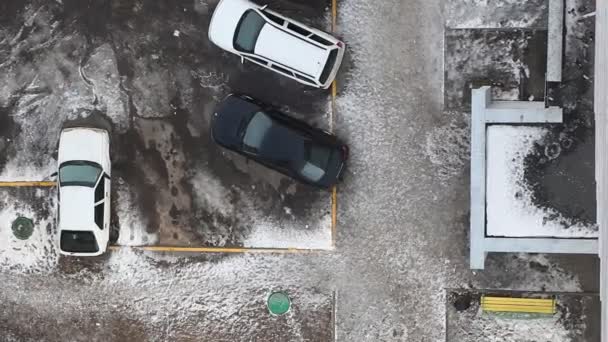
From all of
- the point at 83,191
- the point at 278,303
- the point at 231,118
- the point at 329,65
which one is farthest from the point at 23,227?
the point at 329,65

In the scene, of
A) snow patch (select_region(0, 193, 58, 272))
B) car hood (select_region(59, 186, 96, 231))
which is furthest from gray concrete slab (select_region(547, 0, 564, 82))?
snow patch (select_region(0, 193, 58, 272))

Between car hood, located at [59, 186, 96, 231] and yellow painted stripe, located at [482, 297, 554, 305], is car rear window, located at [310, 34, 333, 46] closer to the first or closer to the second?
car hood, located at [59, 186, 96, 231]

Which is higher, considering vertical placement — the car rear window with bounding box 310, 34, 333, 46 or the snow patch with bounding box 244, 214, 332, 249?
the car rear window with bounding box 310, 34, 333, 46

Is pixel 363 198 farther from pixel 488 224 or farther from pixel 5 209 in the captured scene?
pixel 5 209

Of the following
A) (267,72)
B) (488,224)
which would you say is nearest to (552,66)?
(488,224)

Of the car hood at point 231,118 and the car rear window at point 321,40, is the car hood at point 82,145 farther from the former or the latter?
the car rear window at point 321,40

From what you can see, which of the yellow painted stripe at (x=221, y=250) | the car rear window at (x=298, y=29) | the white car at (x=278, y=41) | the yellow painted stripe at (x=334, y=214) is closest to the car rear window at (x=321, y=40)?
the white car at (x=278, y=41)
